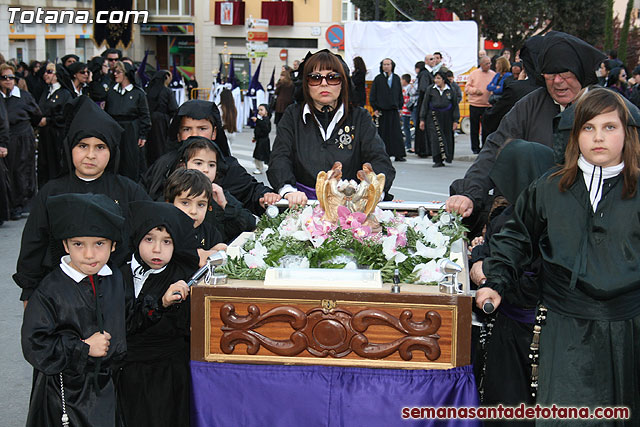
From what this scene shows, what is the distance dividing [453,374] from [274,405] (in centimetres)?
77

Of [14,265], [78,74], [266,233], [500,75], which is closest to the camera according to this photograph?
[266,233]

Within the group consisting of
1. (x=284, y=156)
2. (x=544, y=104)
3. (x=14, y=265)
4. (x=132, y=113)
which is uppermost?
(x=544, y=104)

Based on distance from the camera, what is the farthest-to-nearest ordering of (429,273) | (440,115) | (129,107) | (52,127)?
(440,115) → (129,107) → (52,127) → (429,273)

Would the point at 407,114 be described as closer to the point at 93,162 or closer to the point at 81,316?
the point at 93,162

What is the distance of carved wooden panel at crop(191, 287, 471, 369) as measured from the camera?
3.53 metres

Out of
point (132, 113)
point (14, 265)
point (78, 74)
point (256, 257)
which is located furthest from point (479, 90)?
point (256, 257)

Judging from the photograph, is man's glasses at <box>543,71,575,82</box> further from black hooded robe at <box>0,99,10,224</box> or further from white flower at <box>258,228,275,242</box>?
black hooded robe at <box>0,99,10,224</box>

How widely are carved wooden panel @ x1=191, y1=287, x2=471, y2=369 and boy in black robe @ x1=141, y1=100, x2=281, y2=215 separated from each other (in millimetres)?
1808

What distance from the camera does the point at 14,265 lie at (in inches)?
344

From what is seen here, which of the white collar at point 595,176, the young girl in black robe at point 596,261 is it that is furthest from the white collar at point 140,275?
the white collar at point 595,176

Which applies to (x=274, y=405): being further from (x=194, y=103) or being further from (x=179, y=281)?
(x=194, y=103)

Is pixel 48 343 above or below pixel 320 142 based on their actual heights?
below

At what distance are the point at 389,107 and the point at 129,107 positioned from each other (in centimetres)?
659

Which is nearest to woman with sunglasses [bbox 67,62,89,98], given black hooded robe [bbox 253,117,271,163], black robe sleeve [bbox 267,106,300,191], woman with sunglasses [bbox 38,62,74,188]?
woman with sunglasses [bbox 38,62,74,188]
